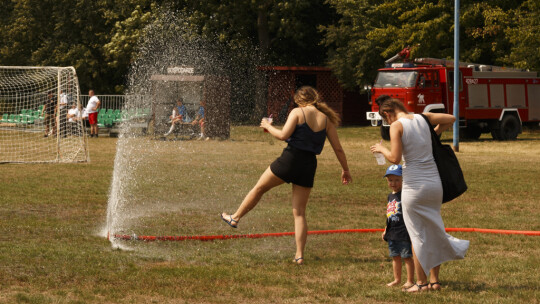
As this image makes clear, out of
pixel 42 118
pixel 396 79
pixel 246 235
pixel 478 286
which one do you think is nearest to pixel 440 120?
pixel 478 286

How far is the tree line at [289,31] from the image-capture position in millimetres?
36969

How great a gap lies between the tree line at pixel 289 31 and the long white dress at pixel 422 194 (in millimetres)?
27940

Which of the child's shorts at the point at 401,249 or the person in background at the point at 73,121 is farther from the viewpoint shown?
the person in background at the point at 73,121

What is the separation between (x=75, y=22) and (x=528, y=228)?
45.2 metres

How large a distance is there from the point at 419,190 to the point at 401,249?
65 centimetres

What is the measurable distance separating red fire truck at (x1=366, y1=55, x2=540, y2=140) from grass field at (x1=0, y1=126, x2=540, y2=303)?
11.8 metres

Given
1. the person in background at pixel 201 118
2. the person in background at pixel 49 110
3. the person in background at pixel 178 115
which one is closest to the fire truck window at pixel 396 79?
the person in background at pixel 201 118

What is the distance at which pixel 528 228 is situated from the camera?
10.7 meters

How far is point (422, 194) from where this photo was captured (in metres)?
6.98

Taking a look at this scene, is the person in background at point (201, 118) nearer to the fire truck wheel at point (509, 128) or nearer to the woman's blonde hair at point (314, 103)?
the fire truck wheel at point (509, 128)

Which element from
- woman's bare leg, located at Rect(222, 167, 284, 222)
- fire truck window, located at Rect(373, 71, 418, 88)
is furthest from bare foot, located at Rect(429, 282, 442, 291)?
fire truck window, located at Rect(373, 71, 418, 88)

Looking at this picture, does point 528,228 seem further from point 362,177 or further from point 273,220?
point 362,177

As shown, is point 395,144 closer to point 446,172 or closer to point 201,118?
point 446,172

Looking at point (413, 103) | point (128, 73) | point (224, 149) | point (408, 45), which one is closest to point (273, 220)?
point (224, 149)
